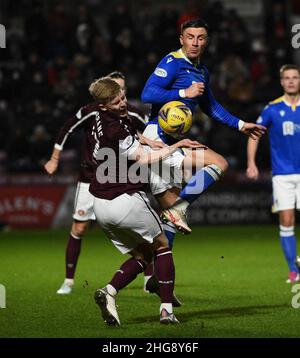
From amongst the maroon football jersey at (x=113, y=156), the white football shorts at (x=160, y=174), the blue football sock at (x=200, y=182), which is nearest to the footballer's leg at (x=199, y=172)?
the blue football sock at (x=200, y=182)

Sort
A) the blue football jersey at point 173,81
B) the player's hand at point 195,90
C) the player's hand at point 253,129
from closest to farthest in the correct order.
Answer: the player's hand at point 195,90, the blue football jersey at point 173,81, the player's hand at point 253,129

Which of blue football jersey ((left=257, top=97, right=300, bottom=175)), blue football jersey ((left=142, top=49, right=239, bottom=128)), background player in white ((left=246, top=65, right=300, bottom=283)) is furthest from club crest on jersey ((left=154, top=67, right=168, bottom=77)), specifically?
blue football jersey ((left=257, top=97, right=300, bottom=175))

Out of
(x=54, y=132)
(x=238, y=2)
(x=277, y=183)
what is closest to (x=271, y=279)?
(x=277, y=183)

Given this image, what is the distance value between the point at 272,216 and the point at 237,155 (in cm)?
141

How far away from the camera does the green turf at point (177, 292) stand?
23.8 feet

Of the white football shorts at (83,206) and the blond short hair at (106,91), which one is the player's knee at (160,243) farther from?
the white football shorts at (83,206)

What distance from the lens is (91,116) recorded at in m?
9.59

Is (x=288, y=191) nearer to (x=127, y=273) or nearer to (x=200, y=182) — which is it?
(x=200, y=182)

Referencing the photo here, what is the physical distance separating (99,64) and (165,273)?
12.7m

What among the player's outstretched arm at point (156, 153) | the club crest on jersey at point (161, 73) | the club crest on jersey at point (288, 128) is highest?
the club crest on jersey at point (161, 73)

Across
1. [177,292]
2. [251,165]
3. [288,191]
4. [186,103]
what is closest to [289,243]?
[288,191]

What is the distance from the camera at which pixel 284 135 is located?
10688 mm

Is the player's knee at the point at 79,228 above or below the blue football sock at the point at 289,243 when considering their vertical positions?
above

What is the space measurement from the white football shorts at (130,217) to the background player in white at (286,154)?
3356mm
